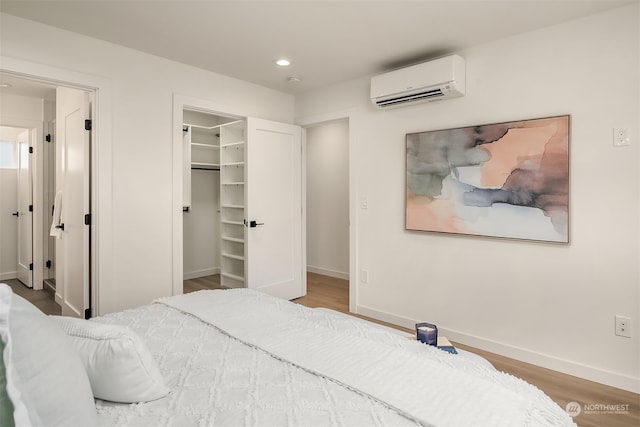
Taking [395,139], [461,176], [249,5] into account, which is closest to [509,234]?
[461,176]

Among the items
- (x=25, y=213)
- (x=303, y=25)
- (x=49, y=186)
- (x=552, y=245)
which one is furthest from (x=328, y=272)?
(x=25, y=213)

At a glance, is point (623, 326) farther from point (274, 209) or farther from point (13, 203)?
point (13, 203)

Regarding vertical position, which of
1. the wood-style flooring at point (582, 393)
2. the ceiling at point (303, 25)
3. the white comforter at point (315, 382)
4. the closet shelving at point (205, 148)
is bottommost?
the wood-style flooring at point (582, 393)

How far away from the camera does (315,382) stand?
1.19m

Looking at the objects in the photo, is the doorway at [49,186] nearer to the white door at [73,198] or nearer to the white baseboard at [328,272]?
the white door at [73,198]

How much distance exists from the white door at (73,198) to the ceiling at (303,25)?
71cm

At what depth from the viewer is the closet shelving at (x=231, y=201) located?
501cm

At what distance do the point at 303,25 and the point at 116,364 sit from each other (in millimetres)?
2429

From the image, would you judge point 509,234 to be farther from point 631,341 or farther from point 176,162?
point 176,162

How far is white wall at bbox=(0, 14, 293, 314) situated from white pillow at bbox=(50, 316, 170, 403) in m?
2.07

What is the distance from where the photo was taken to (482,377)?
1.23 m

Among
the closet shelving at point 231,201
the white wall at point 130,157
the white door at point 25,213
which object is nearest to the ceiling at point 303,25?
the white wall at point 130,157

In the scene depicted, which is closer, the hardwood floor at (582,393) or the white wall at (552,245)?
the hardwood floor at (582,393)

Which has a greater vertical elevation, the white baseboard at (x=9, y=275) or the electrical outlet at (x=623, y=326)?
the electrical outlet at (x=623, y=326)
